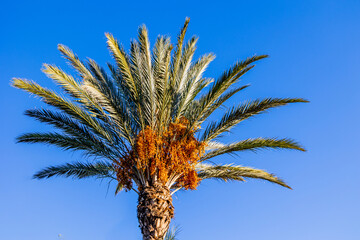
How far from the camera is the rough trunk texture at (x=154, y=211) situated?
395 inches

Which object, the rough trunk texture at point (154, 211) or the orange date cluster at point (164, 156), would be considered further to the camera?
the orange date cluster at point (164, 156)

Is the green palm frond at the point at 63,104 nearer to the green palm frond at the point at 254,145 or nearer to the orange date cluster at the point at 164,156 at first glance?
the orange date cluster at the point at 164,156

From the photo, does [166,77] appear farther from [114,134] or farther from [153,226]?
[153,226]

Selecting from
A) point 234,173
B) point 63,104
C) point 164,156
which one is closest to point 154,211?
point 164,156

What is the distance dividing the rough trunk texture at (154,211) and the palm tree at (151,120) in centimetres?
2

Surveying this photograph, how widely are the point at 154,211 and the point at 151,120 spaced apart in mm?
2393

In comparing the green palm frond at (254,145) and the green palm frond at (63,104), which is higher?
the green palm frond at (63,104)

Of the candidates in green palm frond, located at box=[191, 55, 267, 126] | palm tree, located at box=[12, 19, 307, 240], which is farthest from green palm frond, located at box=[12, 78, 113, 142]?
green palm frond, located at box=[191, 55, 267, 126]

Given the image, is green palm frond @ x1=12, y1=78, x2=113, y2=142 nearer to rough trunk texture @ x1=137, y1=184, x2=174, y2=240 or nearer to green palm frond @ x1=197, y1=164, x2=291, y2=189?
rough trunk texture @ x1=137, y1=184, x2=174, y2=240

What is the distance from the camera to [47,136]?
36.0 ft

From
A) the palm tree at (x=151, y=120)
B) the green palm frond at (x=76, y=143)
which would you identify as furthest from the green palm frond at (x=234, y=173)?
the green palm frond at (x=76, y=143)

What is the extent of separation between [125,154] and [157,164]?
1030 millimetres

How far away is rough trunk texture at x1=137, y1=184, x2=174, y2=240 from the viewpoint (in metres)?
10.0

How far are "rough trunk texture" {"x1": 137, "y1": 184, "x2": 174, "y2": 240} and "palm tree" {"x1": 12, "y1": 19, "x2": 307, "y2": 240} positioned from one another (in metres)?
0.02
